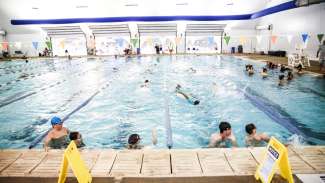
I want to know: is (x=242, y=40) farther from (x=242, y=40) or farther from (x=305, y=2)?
(x=305, y=2)

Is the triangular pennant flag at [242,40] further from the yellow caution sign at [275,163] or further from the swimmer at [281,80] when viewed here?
the yellow caution sign at [275,163]

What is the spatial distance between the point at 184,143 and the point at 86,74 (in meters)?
9.35

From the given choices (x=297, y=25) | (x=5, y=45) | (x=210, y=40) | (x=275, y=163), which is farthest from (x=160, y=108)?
(x=5, y=45)

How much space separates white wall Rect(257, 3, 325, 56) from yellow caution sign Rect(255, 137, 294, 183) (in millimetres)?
12862

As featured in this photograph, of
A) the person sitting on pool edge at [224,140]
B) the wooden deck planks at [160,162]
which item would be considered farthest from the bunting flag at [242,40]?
the wooden deck planks at [160,162]

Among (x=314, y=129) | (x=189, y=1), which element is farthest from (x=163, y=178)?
(x=189, y=1)

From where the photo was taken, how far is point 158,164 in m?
2.84

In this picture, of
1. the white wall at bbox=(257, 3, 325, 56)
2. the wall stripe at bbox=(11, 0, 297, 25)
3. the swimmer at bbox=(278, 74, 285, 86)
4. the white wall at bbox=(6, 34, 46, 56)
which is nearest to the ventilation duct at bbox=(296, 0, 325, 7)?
the white wall at bbox=(257, 3, 325, 56)

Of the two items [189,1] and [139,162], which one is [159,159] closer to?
[139,162]

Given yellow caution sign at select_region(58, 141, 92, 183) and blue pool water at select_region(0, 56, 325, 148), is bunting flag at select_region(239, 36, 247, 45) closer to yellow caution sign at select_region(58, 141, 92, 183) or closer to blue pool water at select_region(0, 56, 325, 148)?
blue pool water at select_region(0, 56, 325, 148)

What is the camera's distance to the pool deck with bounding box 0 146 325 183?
8.45ft

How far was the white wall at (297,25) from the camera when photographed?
14.5 m

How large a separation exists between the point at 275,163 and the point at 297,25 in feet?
56.5

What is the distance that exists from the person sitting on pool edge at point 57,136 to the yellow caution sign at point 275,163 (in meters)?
3.60
